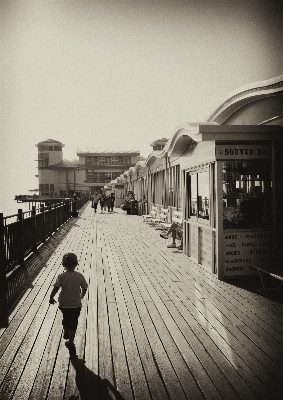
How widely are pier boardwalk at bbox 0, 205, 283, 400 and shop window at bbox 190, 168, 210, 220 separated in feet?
5.83

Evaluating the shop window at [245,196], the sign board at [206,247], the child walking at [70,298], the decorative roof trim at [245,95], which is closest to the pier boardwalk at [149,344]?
the child walking at [70,298]

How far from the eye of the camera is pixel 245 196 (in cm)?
759

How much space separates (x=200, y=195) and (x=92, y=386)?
6.05 m

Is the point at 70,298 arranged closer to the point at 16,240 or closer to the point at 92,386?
the point at 92,386

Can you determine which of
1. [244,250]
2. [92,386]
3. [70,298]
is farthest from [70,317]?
[244,250]

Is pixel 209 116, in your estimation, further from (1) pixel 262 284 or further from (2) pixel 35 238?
(2) pixel 35 238

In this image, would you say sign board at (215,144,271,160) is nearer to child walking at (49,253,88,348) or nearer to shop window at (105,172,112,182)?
child walking at (49,253,88,348)

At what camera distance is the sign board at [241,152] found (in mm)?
7426

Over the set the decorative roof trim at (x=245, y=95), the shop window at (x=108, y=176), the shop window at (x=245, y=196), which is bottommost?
the shop window at (x=245, y=196)

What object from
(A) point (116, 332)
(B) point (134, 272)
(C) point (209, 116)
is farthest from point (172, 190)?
(A) point (116, 332)

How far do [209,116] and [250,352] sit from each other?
24.7 feet

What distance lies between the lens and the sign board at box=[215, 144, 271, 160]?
292 inches

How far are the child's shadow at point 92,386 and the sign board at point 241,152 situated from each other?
497cm

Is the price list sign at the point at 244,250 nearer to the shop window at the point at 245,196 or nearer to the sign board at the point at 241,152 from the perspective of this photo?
the shop window at the point at 245,196
